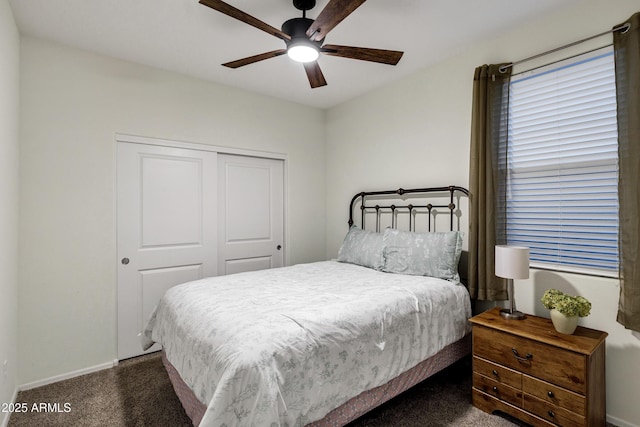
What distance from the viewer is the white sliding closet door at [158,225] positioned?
2848mm

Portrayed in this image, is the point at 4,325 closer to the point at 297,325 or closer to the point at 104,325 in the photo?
the point at 104,325

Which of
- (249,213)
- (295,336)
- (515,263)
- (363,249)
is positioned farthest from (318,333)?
(249,213)

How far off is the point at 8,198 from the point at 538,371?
11.2 ft

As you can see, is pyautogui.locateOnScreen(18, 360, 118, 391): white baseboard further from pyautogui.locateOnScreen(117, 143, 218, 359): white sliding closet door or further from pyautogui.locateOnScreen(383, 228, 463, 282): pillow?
pyautogui.locateOnScreen(383, 228, 463, 282): pillow

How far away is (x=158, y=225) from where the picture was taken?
303cm

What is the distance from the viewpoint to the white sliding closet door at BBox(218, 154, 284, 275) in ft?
11.4

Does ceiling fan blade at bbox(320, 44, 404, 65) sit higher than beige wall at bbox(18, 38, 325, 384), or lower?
higher

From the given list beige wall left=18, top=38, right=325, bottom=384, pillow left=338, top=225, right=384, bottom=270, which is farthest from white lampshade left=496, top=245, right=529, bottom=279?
beige wall left=18, top=38, right=325, bottom=384

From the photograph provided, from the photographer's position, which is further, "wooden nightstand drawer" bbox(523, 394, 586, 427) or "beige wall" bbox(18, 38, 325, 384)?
"beige wall" bbox(18, 38, 325, 384)

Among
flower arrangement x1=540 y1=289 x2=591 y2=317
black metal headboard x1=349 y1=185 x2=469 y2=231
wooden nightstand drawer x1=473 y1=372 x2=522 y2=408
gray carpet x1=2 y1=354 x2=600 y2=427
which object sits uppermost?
black metal headboard x1=349 y1=185 x2=469 y2=231

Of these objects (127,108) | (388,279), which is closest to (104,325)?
(127,108)

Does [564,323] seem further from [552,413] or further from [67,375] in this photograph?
[67,375]

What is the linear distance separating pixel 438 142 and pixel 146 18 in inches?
98.9

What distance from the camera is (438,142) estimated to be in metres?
2.95
